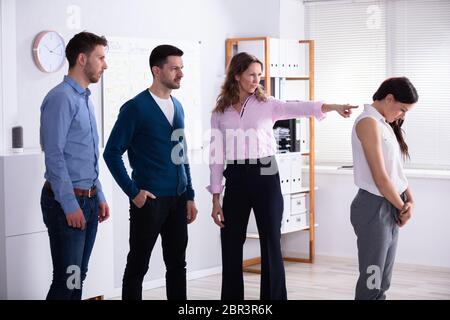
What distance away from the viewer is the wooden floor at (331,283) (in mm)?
5387

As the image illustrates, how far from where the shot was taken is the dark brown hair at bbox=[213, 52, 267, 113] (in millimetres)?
4293

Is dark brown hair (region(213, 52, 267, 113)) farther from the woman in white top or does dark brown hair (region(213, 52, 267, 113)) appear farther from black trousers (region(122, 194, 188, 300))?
the woman in white top

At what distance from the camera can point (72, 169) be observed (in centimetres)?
372

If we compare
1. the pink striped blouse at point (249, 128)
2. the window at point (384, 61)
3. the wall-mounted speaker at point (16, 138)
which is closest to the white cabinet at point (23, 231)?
the wall-mounted speaker at point (16, 138)

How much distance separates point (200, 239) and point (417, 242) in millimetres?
1775

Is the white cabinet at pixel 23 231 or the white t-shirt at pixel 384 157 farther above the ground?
the white t-shirt at pixel 384 157

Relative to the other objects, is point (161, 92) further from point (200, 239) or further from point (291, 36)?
point (291, 36)

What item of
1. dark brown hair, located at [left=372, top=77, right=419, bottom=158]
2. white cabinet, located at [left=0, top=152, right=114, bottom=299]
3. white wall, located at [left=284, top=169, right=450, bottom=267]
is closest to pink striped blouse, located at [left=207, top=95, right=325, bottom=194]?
dark brown hair, located at [left=372, top=77, right=419, bottom=158]

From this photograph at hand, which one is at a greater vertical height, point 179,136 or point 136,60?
point 136,60

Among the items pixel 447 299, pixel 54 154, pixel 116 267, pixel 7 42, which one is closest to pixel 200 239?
pixel 116 267

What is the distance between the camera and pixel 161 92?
4.00 meters

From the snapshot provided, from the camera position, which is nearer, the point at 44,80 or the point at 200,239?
the point at 44,80

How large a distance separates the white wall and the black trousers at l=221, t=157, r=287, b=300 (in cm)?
246

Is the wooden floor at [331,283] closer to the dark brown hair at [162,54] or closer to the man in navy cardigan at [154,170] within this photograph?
the man in navy cardigan at [154,170]
